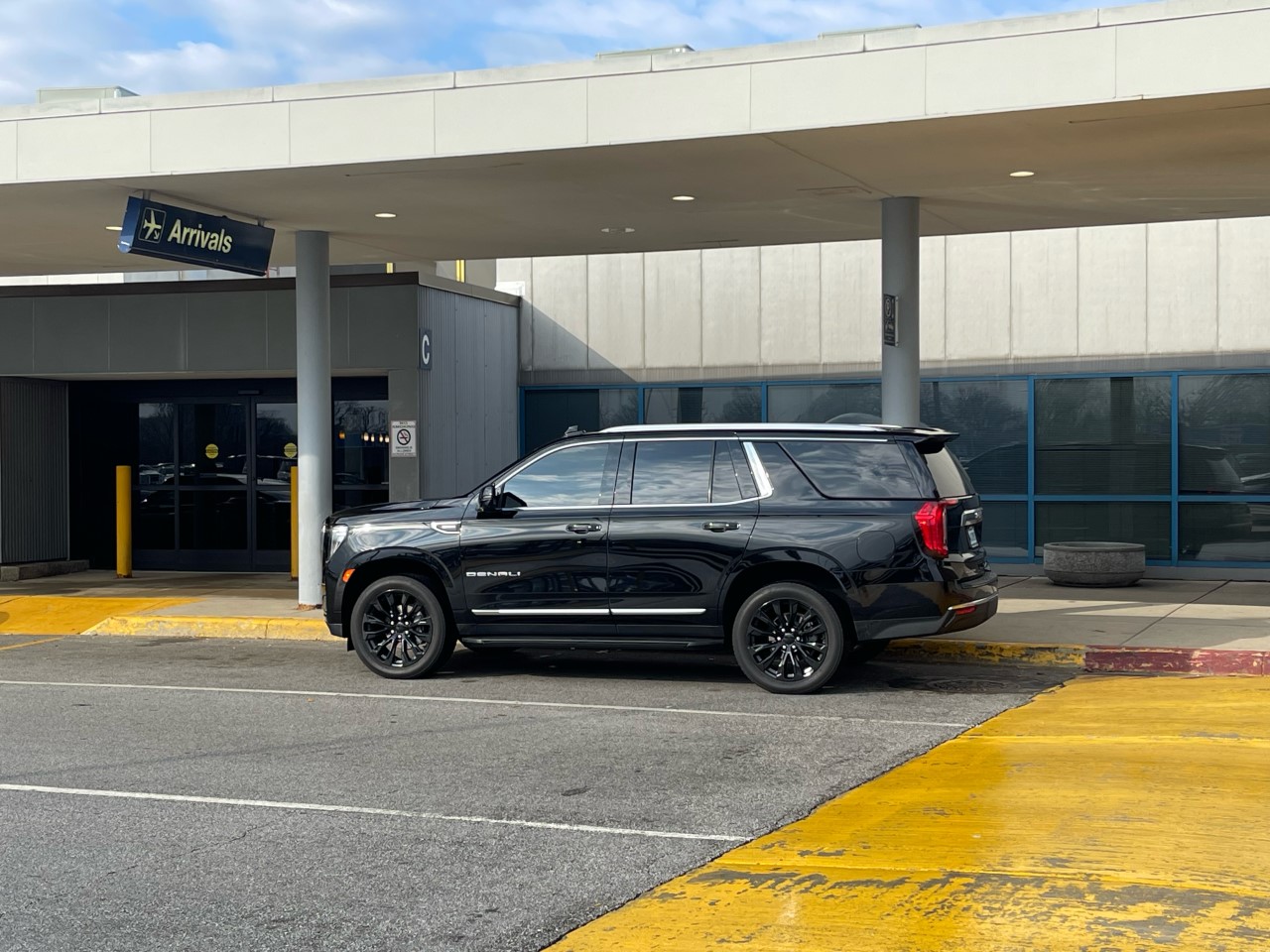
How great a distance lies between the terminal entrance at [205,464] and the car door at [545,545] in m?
8.55

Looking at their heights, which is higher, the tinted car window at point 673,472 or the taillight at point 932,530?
the tinted car window at point 673,472

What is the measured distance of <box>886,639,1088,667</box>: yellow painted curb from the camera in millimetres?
12102

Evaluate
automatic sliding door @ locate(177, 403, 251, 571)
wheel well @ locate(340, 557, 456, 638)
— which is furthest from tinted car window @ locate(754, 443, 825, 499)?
automatic sliding door @ locate(177, 403, 251, 571)

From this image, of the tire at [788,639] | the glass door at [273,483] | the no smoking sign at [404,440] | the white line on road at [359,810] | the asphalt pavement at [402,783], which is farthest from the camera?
the glass door at [273,483]

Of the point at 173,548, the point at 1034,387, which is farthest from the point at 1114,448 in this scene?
the point at 173,548

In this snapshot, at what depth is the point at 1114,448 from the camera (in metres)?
18.5

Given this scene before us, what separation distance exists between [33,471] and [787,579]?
13.4 meters

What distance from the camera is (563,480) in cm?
1136

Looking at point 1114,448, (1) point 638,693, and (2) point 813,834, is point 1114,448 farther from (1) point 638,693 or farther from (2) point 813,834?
(2) point 813,834

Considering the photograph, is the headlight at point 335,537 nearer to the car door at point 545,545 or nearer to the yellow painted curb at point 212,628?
the car door at point 545,545

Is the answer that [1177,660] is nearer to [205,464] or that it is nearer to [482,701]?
[482,701]

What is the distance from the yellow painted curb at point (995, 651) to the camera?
12.1m

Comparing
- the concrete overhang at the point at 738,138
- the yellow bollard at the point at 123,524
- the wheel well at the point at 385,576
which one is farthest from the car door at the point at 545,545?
the yellow bollard at the point at 123,524

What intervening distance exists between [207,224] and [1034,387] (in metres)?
10.3
